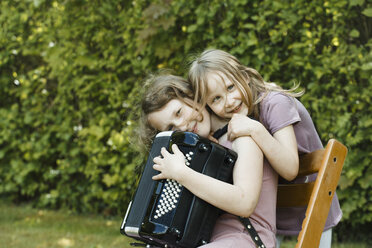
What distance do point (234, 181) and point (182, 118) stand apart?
18.8 inches

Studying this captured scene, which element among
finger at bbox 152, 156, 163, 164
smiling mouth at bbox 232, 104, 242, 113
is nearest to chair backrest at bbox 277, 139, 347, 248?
smiling mouth at bbox 232, 104, 242, 113

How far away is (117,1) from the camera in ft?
14.7

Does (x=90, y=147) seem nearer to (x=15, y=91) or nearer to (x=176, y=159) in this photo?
(x=15, y=91)

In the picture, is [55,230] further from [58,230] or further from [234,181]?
[234,181]

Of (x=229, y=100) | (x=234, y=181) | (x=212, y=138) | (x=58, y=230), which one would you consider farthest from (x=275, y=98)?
(x=58, y=230)

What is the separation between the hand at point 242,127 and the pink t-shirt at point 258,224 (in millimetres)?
172

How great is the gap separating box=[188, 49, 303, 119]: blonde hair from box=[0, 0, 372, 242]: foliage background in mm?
609

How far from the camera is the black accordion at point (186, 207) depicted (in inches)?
73.6

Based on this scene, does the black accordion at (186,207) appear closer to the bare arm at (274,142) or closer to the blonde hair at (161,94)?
the bare arm at (274,142)

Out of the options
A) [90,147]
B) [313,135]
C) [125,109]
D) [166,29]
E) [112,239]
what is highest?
[166,29]

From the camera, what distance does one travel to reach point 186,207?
1875mm

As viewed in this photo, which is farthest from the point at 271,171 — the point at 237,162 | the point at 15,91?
the point at 15,91

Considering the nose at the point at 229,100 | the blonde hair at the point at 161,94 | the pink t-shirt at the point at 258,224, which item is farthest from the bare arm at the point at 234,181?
the blonde hair at the point at 161,94

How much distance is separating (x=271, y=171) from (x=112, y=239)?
8.78 feet
